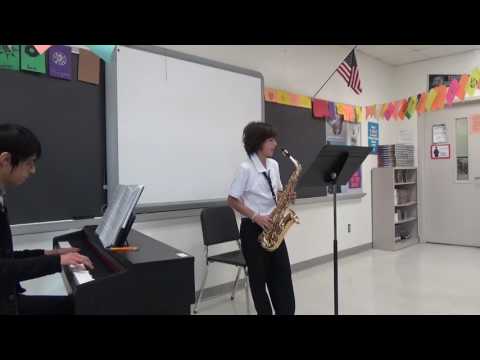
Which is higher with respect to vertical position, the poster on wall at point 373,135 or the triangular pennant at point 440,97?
the triangular pennant at point 440,97

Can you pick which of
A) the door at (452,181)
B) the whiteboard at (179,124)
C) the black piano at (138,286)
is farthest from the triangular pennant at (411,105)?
the black piano at (138,286)

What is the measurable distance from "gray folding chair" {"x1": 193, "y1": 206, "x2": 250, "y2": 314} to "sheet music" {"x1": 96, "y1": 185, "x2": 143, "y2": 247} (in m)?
1.24

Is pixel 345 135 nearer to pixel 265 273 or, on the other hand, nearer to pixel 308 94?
pixel 308 94

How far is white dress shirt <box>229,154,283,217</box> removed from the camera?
2453 millimetres

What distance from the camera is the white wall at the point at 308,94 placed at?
3363 millimetres

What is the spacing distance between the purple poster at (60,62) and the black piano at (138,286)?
154 centimetres

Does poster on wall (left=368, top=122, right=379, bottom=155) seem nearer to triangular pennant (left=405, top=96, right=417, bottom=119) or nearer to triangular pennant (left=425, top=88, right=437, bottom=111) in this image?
triangular pennant (left=405, top=96, right=417, bottom=119)

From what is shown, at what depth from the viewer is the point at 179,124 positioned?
10.7ft

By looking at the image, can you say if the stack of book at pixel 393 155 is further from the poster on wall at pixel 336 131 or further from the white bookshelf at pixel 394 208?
the poster on wall at pixel 336 131

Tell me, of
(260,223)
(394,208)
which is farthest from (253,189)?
(394,208)

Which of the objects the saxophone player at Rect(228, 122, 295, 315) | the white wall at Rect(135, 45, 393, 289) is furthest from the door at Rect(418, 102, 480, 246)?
the saxophone player at Rect(228, 122, 295, 315)

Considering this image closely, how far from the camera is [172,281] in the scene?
1.50 meters
